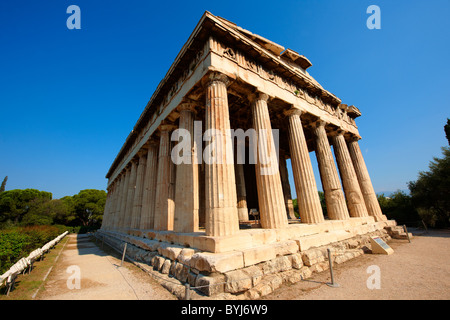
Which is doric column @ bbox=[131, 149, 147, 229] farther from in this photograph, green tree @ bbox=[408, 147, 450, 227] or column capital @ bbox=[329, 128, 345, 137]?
green tree @ bbox=[408, 147, 450, 227]

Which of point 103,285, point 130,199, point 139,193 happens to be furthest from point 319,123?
point 130,199

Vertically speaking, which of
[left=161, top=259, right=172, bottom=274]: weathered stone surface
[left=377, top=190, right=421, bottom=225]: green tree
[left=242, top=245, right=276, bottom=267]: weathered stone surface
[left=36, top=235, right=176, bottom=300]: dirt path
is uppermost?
[left=377, top=190, right=421, bottom=225]: green tree

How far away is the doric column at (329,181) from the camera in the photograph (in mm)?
9477

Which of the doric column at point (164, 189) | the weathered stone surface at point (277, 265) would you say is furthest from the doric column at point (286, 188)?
the weathered stone surface at point (277, 265)

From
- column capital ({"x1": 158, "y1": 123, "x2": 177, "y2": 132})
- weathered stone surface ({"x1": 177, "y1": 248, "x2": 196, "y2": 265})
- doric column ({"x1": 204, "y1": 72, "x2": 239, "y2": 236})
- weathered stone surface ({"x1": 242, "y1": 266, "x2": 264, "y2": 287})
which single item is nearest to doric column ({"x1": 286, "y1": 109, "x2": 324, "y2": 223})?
doric column ({"x1": 204, "y1": 72, "x2": 239, "y2": 236})

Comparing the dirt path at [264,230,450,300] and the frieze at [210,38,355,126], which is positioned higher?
the frieze at [210,38,355,126]

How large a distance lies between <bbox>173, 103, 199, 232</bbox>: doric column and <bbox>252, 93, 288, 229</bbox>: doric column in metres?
2.61

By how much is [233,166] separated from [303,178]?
4407mm

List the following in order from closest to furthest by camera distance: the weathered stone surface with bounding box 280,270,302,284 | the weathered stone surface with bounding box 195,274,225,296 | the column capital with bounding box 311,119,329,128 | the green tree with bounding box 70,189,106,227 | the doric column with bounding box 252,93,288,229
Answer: the weathered stone surface with bounding box 195,274,225,296 < the weathered stone surface with bounding box 280,270,302,284 < the doric column with bounding box 252,93,288,229 < the column capital with bounding box 311,119,329,128 < the green tree with bounding box 70,189,106,227

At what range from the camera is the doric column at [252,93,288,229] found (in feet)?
21.6

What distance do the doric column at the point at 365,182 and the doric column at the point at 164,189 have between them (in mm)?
13149

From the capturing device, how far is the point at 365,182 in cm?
1289

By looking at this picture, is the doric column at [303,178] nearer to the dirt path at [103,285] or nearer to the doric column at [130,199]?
the dirt path at [103,285]
